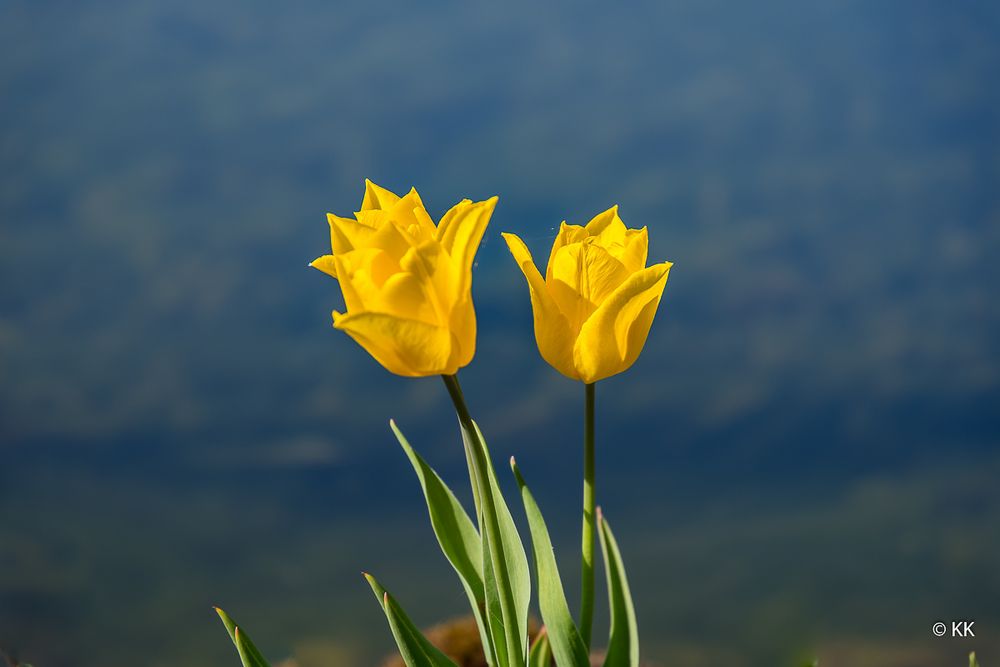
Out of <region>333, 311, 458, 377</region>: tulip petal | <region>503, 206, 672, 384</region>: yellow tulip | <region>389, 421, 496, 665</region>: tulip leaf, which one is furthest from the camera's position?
<region>389, 421, 496, 665</region>: tulip leaf

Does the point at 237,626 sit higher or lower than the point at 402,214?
lower

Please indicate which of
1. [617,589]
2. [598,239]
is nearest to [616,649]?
[617,589]

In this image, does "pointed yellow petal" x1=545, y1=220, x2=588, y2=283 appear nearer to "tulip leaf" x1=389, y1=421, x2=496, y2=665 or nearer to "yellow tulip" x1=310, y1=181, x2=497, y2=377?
"yellow tulip" x1=310, y1=181, x2=497, y2=377

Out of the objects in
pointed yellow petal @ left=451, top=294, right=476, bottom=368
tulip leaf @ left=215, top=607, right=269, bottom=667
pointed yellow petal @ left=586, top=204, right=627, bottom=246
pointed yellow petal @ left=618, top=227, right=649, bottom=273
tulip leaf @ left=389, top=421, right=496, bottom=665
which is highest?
pointed yellow petal @ left=586, top=204, right=627, bottom=246

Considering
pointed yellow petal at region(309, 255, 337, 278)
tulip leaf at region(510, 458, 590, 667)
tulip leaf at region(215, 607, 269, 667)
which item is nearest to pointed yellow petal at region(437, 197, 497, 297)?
pointed yellow petal at region(309, 255, 337, 278)

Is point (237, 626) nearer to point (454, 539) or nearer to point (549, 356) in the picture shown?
point (454, 539)
